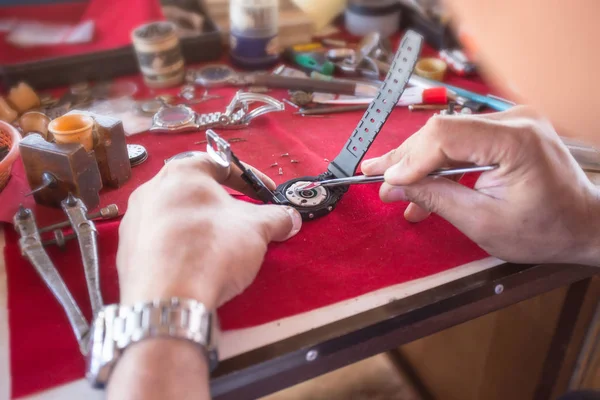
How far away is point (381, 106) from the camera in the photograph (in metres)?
0.78

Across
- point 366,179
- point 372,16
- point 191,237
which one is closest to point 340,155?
point 366,179

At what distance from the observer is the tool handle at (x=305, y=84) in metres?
1.09

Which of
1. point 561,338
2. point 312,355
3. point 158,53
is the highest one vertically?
point 158,53

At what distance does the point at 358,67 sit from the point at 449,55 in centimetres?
24

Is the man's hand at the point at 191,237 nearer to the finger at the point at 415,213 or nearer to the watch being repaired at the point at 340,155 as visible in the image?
the watch being repaired at the point at 340,155

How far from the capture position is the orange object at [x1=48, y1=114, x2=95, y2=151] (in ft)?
2.40

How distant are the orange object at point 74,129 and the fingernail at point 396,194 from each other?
414 mm

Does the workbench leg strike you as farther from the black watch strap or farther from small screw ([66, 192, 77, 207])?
small screw ([66, 192, 77, 207])

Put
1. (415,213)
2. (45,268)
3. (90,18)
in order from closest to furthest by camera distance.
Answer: (45,268) → (415,213) → (90,18)

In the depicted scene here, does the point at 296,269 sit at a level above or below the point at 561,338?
above

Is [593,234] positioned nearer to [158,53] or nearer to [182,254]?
[182,254]

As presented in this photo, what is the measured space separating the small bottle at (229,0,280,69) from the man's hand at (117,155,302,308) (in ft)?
1.84

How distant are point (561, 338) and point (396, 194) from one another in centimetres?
43

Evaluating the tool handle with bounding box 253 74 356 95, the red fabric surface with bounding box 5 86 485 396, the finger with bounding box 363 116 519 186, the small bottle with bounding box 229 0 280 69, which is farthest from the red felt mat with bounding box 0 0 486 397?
the small bottle with bounding box 229 0 280 69
